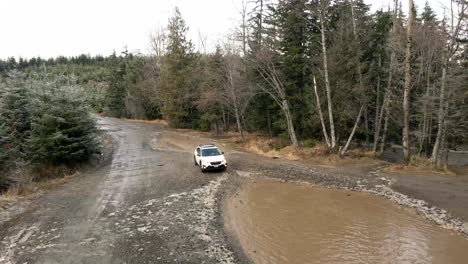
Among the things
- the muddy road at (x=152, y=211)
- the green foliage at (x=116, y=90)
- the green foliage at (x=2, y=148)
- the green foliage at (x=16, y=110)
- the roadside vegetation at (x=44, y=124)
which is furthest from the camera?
the green foliage at (x=116, y=90)

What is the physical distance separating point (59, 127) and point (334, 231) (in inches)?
777

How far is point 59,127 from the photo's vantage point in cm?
2578

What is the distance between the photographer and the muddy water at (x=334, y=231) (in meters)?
12.2

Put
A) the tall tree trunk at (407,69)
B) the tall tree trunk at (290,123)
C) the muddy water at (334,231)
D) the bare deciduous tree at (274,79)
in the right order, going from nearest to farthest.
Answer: the muddy water at (334,231) < the tall tree trunk at (407,69) < the bare deciduous tree at (274,79) < the tall tree trunk at (290,123)

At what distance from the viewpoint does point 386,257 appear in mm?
12031

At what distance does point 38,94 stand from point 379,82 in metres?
25.0

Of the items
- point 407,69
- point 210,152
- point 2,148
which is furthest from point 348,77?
point 2,148

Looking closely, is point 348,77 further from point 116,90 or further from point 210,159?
point 116,90

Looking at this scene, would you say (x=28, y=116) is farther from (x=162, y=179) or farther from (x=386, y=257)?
(x=386, y=257)

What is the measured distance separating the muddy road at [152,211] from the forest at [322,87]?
4486mm

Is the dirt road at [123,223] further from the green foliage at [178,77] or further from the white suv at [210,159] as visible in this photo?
the green foliage at [178,77]

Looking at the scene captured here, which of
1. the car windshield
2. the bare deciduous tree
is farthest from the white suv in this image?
the bare deciduous tree

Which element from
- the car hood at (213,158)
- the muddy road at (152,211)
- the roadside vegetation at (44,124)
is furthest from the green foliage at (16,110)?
the car hood at (213,158)

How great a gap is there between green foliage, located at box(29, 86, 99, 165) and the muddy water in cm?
1349
